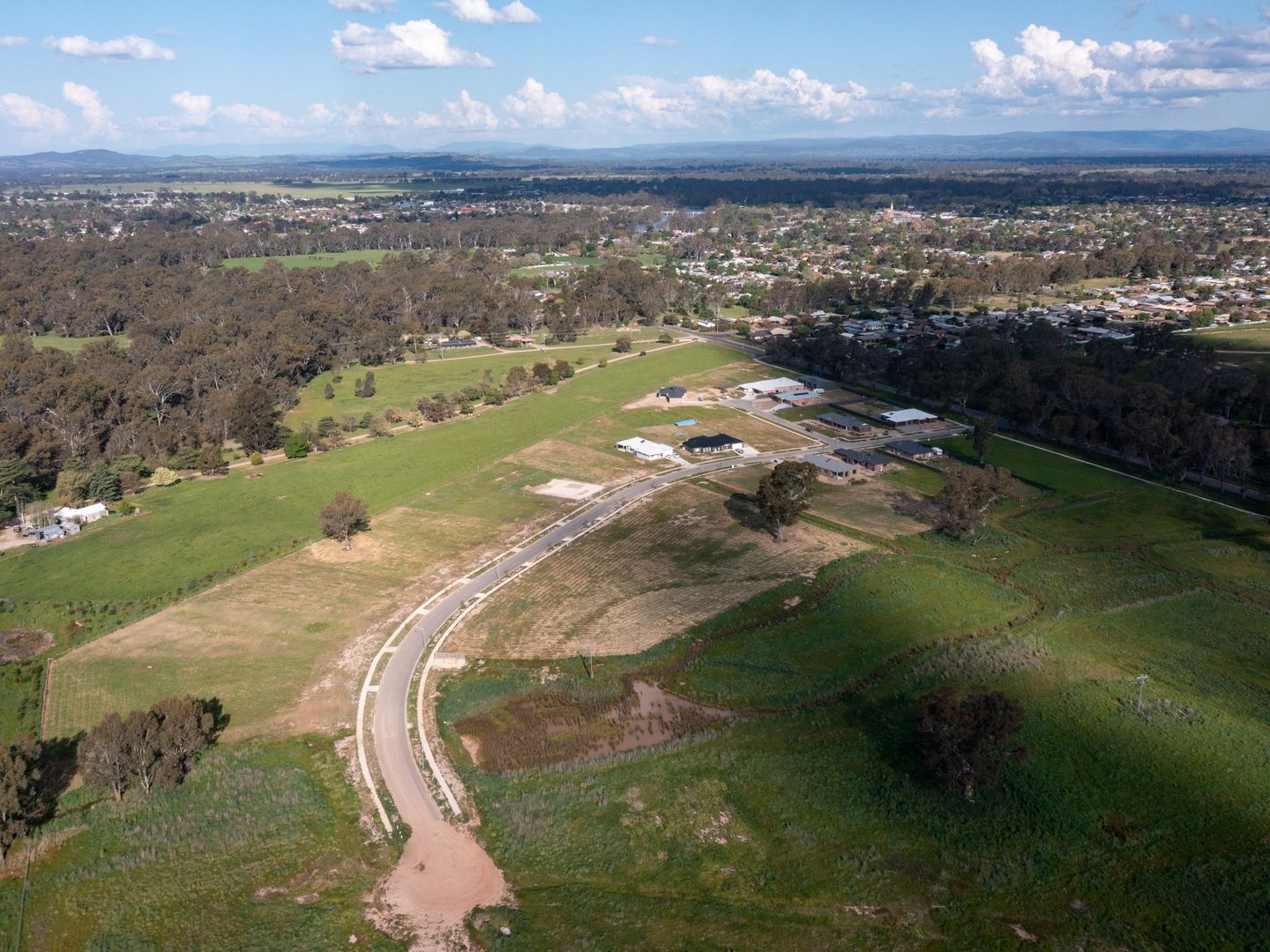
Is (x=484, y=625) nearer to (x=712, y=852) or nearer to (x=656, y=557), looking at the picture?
(x=656, y=557)

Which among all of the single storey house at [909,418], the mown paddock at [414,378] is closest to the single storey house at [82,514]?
the mown paddock at [414,378]

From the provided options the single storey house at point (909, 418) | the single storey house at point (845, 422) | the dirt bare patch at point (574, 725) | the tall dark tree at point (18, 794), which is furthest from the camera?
the single storey house at point (909, 418)

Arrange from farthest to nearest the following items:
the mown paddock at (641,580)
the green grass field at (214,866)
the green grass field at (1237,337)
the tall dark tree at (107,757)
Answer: the green grass field at (1237,337) → the mown paddock at (641,580) → the tall dark tree at (107,757) → the green grass field at (214,866)

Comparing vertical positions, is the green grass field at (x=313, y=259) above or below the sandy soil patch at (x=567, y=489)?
above

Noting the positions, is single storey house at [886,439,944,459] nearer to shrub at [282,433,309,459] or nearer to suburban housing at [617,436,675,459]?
suburban housing at [617,436,675,459]

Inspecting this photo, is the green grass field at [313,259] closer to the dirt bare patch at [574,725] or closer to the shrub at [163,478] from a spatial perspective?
the shrub at [163,478]

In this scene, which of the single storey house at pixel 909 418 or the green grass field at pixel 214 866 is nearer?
the green grass field at pixel 214 866

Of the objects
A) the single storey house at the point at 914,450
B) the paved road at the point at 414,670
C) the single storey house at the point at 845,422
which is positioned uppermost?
the single storey house at the point at 845,422
